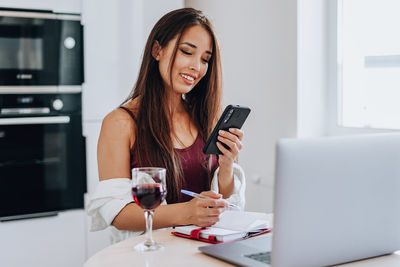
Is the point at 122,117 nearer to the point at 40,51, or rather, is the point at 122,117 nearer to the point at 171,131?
the point at 171,131

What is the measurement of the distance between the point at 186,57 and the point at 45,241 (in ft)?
5.13

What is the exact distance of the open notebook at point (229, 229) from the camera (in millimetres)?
1359

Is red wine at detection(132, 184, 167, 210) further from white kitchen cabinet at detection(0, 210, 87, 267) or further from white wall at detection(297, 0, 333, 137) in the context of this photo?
white kitchen cabinet at detection(0, 210, 87, 267)

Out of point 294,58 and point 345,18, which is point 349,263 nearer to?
point 294,58

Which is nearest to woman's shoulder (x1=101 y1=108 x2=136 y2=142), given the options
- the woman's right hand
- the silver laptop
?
the woman's right hand

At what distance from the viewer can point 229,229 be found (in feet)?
4.68

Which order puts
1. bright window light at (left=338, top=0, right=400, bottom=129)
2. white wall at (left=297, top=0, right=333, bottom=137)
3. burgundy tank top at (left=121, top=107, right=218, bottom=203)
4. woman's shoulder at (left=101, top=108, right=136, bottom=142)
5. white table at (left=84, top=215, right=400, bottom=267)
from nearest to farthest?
white table at (left=84, top=215, right=400, bottom=267)
woman's shoulder at (left=101, top=108, right=136, bottom=142)
burgundy tank top at (left=121, top=107, right=218, bottom=203)
bright window light at (left=338, top=0, right=400, bottom=129)
white wall at (left=297, top=0, right=333, bottom=137)

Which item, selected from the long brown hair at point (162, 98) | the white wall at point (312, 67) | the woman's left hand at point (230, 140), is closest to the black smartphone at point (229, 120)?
the woman's left hand at point (230, 140)

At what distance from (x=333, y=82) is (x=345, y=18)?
342 millimetres

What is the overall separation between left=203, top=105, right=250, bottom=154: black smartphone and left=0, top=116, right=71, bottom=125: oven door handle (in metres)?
1.43

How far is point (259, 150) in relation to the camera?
9.62 ft

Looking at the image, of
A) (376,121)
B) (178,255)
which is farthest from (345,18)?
(178,255)

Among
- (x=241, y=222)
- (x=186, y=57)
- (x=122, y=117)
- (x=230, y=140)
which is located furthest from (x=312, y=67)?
(x=241, y=222)

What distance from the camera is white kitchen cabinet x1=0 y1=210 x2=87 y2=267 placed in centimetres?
276
